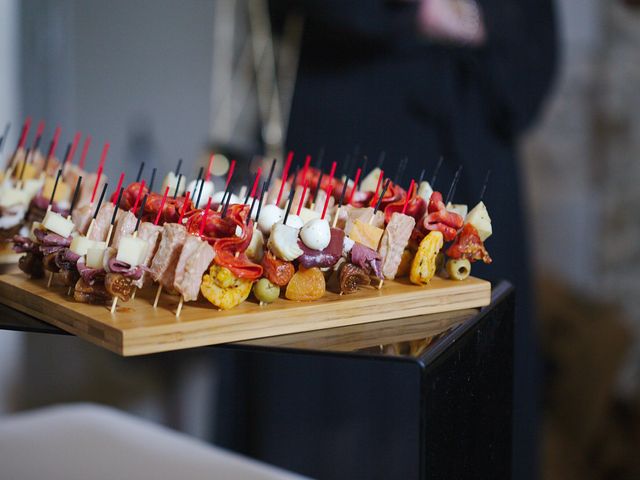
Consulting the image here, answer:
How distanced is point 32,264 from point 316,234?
0.40 meters

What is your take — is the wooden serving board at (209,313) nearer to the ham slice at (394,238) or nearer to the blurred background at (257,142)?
the ham slice at (394,238)

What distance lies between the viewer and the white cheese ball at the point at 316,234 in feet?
3.36

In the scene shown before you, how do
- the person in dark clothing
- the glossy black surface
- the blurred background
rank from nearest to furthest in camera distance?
the glossy black surface → the person in dark clothing → the blurred background

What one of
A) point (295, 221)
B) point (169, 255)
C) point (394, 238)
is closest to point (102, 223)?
point (169, 255)

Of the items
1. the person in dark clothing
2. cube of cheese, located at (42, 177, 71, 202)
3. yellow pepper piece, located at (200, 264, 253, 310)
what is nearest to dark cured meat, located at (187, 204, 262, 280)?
yellow pepper piece, located at (200, 264, 253, 310)

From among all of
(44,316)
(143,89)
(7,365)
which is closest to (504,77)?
(44,316)

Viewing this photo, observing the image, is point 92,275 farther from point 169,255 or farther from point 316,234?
point 316,234

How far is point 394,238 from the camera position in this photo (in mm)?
1099

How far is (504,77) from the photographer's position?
212 centimetres

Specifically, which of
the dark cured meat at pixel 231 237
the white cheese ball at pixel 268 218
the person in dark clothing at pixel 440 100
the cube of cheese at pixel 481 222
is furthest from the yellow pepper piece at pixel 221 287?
the person in dark clothing at pixel 440 100

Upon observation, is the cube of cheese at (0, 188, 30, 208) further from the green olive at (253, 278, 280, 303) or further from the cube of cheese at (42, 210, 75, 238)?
the green olive at (253, 278, 280, 303)

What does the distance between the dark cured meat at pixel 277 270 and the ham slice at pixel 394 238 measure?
137 millimetres

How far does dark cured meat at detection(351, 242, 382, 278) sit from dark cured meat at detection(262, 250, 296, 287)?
87mm

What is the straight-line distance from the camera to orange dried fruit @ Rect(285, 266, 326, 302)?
104cm
